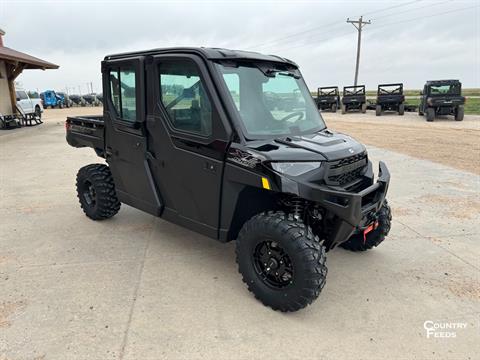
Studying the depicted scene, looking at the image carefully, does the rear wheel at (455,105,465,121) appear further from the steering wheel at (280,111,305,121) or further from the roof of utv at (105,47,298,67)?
the steering wheel at (280,111,305,121)

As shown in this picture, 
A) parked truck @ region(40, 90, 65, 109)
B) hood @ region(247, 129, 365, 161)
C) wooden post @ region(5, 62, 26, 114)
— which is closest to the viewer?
hood @ region(247, 129, 365, 161)

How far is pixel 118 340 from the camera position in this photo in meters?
2.71

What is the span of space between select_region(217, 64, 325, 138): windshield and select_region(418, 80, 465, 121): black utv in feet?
61.7

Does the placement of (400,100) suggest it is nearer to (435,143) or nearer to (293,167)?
(435,143)

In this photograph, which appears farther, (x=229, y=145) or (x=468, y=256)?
(x=468, y=256)

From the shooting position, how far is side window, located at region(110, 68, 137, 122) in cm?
395

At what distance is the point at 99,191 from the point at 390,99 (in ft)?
76.0

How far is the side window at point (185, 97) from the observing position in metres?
3.31

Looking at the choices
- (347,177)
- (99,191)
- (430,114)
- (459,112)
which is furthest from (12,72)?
(459,112)

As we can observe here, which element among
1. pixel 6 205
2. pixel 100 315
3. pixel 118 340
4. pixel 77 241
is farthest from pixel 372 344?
pixel 6 205

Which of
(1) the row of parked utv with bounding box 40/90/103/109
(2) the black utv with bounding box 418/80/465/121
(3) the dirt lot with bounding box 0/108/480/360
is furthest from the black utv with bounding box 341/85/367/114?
(1) the row of parked utv with bounding box 40/90/103/109

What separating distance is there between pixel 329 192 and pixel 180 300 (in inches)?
60.1

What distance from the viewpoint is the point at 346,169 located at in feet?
10.5

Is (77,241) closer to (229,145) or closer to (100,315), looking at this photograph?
(100,315)
